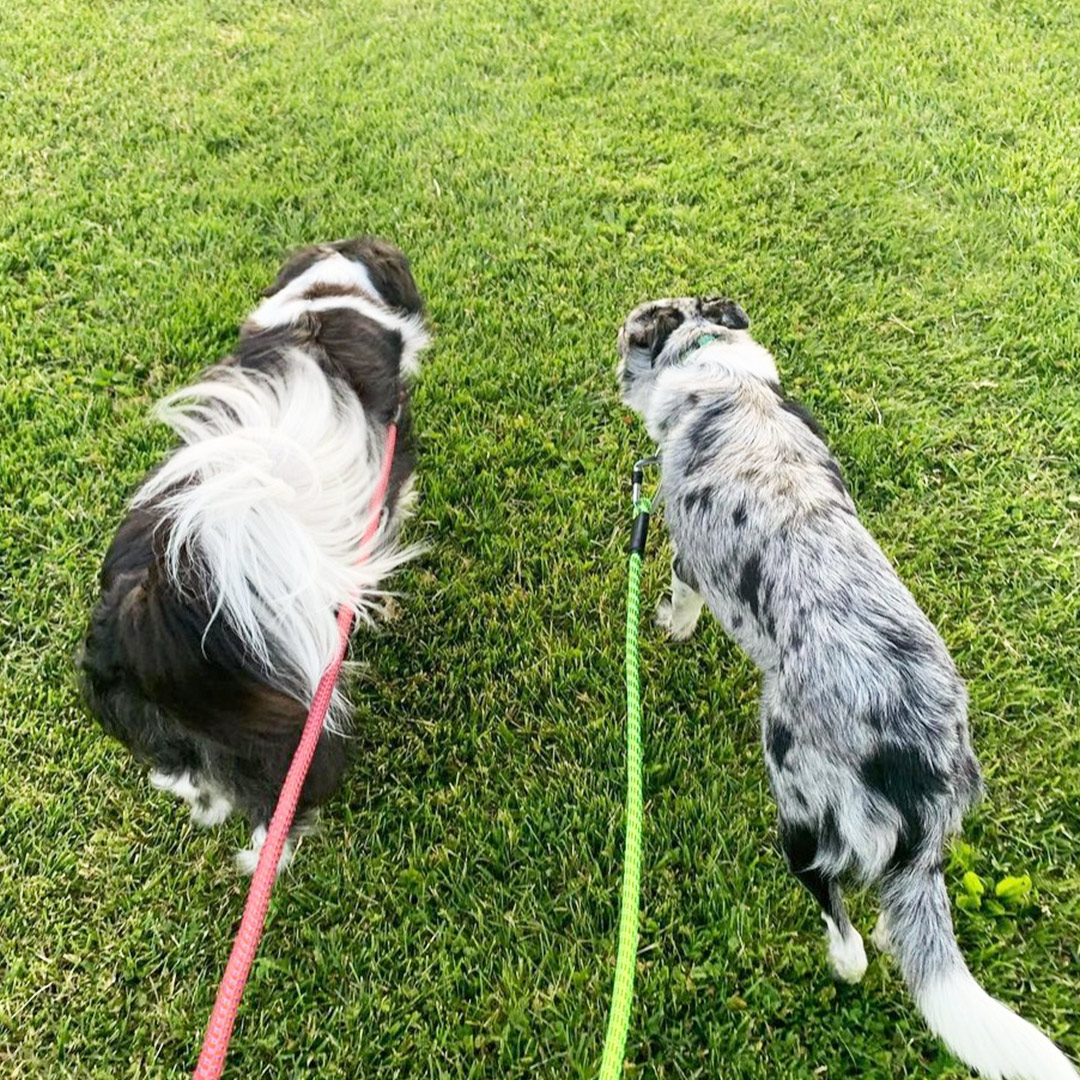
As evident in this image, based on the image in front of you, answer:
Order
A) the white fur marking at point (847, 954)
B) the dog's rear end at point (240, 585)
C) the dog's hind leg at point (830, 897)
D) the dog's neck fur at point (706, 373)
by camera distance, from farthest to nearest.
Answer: the dog's neck fur at point (706, 373)
the white fur marking at point (847, 954)
the dog's hind leg at point (830, 897)
the dog's rear end at point (240, 585)

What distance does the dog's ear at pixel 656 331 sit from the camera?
10.3ft

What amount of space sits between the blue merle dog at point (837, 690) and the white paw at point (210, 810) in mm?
1665

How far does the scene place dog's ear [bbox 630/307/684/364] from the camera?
3125 millimetres

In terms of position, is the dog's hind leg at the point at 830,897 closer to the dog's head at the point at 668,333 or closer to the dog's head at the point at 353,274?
the dog's head at the point at 668,333

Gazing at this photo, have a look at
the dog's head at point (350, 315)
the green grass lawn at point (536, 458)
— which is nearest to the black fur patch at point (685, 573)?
the green grass lawn at point (536, 458)

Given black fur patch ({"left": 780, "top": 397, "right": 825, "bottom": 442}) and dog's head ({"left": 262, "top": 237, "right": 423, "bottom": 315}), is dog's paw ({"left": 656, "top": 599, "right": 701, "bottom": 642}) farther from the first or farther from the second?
dog's head ({"left": 262, "top": 237, "right": 423, "bottom": 315})

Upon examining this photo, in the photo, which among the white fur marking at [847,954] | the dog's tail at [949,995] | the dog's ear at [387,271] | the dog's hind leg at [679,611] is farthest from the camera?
the dog's ear at [387,271]

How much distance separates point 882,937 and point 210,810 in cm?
204

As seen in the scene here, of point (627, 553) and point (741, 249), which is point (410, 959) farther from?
point (741, 249)

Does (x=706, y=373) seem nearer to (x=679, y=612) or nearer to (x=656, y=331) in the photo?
(x=656, y=331)

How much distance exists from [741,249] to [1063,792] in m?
3.18

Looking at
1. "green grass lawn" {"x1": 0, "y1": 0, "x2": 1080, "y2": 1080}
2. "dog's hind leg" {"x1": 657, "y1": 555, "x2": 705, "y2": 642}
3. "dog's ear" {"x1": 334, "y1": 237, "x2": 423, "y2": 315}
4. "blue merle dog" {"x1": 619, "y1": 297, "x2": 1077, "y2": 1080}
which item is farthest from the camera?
"dog's ear" {"x1": 334, "y1": 237, "x2": 423, "y2": 315}

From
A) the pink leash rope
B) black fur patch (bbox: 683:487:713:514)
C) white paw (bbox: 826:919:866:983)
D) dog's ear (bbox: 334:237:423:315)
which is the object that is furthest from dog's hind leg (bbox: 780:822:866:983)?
dog's ear (bbox: 334:237:423:315)

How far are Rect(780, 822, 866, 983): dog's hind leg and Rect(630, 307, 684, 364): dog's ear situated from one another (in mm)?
1860
